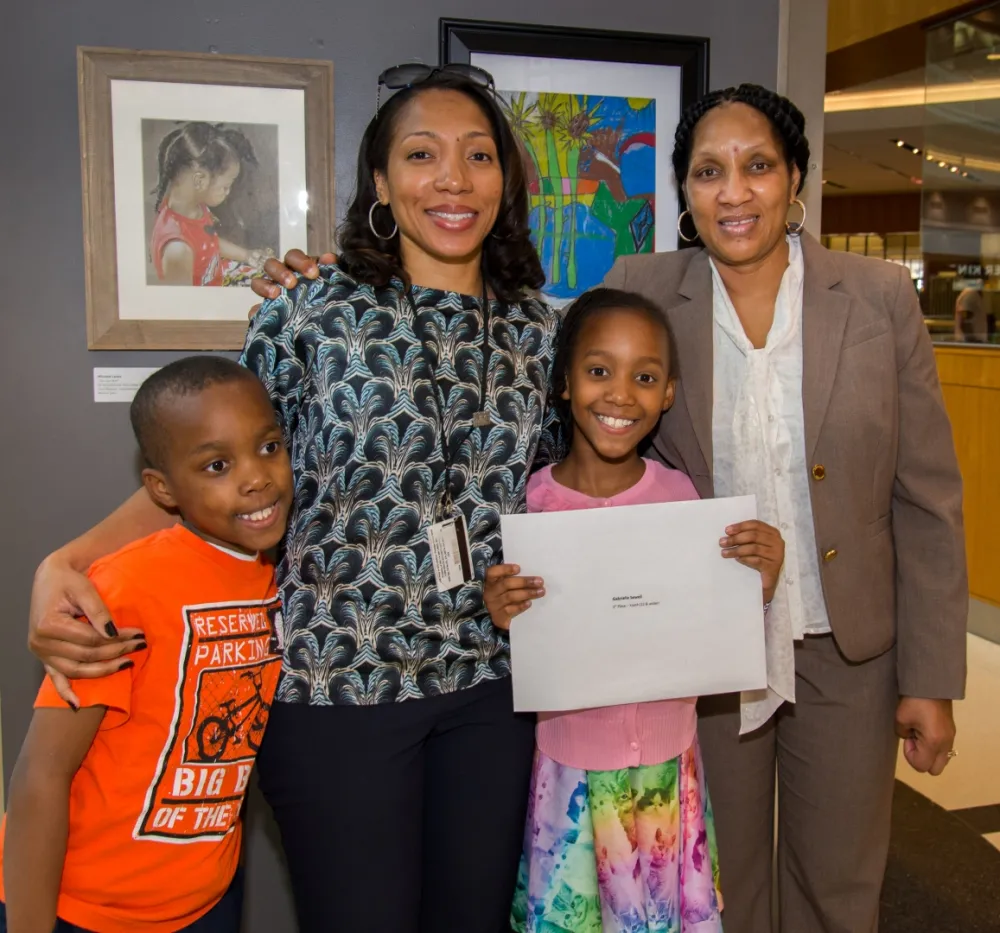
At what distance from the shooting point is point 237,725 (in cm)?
147

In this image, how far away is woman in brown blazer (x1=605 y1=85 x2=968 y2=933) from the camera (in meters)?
1.78

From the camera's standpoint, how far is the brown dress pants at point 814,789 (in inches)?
73.9

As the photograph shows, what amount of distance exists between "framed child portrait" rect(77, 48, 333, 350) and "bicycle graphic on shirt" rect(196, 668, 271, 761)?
1.09m

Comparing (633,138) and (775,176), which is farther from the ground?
(633,138)

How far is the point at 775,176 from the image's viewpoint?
70.3 inches

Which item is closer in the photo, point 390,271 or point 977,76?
point 390,271

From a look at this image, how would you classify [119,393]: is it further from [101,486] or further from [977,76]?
[977,76]

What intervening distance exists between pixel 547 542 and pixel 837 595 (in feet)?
2.12

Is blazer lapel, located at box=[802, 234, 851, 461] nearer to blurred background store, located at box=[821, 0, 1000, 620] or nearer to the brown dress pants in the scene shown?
the brown dress pants

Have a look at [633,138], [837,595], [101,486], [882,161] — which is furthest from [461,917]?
[882,161]

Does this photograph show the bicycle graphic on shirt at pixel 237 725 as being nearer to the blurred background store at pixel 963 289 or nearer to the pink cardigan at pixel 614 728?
the pink cardigan at pixel 614 728

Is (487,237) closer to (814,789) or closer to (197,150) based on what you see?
(197,150)

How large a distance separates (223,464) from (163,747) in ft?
1.48

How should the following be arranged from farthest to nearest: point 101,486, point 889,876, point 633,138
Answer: point 889,876, point 633,138, point 101,486
